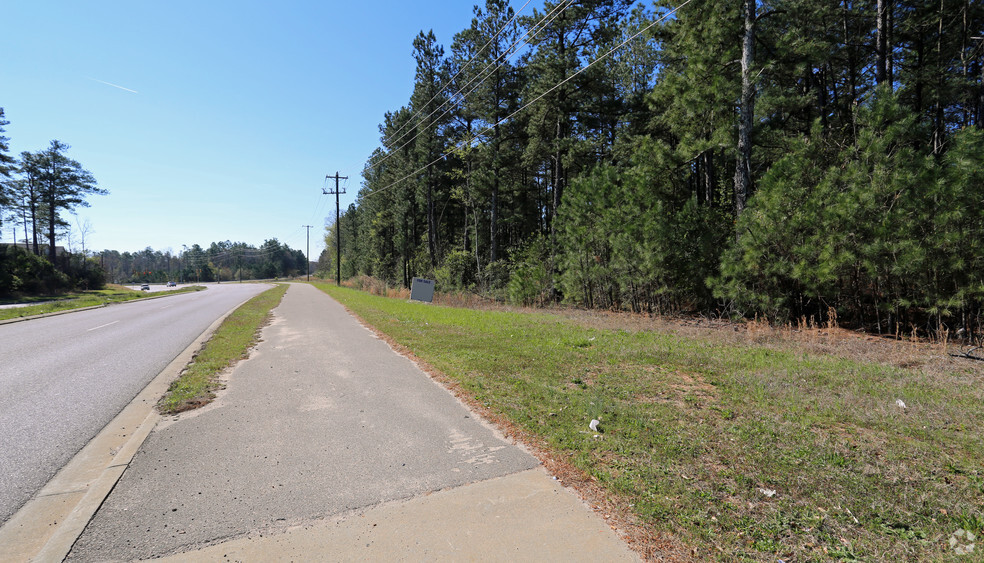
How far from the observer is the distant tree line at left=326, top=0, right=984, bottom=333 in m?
8.02

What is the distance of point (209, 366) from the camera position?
23.6ft

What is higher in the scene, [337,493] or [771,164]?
[771,164]

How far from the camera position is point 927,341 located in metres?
8.20

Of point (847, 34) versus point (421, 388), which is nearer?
point (421, 388)

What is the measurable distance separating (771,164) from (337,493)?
16.0m

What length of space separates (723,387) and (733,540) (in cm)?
339

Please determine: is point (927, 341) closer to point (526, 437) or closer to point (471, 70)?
point (526, 437)

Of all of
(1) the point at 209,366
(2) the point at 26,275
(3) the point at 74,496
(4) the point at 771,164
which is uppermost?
(4) the point at 771,164

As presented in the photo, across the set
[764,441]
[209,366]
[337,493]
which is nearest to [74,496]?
[337,493]

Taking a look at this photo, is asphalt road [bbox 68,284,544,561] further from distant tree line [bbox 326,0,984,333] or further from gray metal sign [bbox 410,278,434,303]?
gray metal sign [bbox 410,278,434,303]

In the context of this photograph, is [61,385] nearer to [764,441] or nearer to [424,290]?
[764,441]

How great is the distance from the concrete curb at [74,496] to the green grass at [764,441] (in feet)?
11.6

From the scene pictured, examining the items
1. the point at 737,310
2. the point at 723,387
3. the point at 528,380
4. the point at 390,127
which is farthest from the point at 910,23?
the point at 390,127

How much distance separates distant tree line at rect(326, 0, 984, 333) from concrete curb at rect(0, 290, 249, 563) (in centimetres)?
1135
